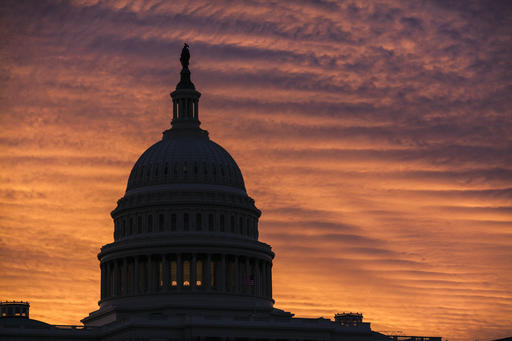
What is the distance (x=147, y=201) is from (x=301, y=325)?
32439 millimetres

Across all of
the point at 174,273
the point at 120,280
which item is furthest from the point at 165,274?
the point at 120,280

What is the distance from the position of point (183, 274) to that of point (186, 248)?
144 inches

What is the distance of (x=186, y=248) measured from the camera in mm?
179875

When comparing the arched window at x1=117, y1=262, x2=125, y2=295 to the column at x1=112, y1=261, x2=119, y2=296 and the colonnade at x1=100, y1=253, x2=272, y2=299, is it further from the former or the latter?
the column at x1=112, y1=261, x2=119, y2=296

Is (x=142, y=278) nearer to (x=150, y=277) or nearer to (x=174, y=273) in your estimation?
(x=150, y=277)

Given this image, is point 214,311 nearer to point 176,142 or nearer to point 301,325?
point 301,325

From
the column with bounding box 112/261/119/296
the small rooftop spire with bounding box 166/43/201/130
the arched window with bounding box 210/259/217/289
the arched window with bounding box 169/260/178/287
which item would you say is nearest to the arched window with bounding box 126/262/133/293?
the column with bounding box 112/261/119/296

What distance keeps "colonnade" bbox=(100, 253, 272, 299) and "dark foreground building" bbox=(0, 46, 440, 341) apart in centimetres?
14

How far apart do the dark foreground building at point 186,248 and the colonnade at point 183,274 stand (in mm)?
141

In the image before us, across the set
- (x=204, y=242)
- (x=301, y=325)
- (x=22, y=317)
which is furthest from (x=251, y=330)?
(x=22, y=317)

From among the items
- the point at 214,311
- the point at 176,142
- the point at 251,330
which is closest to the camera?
the point at 251,330

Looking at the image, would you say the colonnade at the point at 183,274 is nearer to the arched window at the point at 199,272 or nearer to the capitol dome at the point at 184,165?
the arched window at the point at 199,272

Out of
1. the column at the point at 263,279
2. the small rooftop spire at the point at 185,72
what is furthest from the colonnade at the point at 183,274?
the small rooftop spire at the point at 185,72

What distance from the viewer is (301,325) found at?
16588 cm
